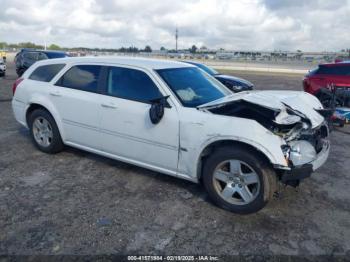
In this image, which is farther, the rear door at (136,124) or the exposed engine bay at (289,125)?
the rear door at (136,124)

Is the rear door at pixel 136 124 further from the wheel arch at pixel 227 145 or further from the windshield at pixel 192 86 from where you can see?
the wheel arch at pixel 227 145

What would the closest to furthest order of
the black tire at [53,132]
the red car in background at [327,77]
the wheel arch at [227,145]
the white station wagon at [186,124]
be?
the wheel arch at [227,145] → the white station wagon at [186,124] → the black tire at [53,132] → the red car in background at [327,77]

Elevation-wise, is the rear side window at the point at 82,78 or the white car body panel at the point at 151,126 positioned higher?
the rear side window at the point at 82,78

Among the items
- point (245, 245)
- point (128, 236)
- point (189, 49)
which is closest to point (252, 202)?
point (245, 245)

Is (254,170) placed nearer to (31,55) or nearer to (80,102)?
(80,102)

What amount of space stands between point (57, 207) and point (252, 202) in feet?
7.28

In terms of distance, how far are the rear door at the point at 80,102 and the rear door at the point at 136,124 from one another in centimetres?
19

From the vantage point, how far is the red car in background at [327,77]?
379 inches

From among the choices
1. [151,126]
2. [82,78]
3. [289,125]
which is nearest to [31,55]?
[82,78]

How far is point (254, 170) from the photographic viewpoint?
3318 millimetres

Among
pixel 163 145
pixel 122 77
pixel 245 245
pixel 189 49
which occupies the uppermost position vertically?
pixel 189 49

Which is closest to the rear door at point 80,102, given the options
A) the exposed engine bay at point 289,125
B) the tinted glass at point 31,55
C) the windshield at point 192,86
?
the windshield at point 192,86

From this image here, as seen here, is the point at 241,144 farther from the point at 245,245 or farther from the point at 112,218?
the point at 112,218

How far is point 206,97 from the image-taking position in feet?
13.8
